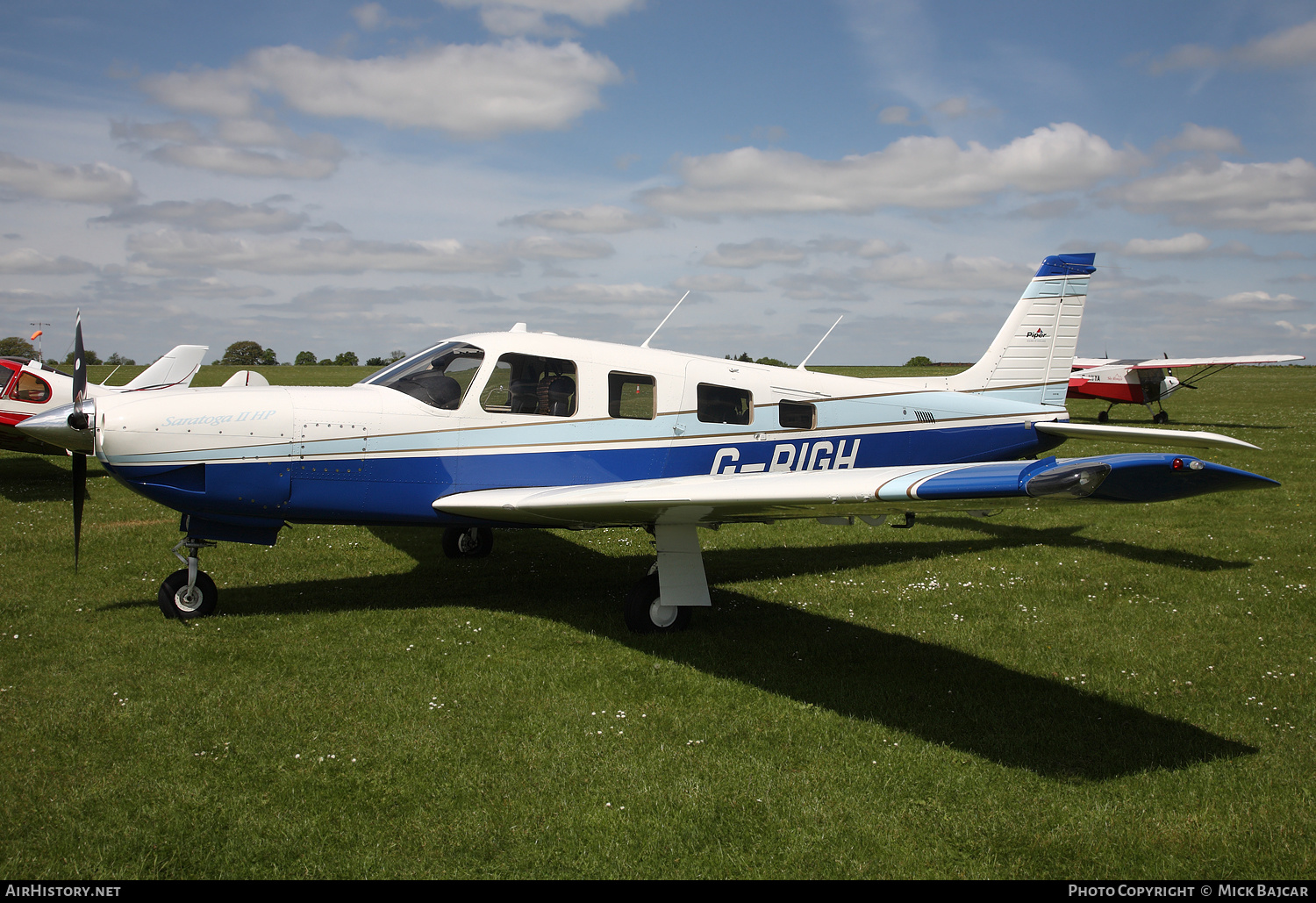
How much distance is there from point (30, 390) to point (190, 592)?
11.6 meters

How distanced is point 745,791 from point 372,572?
20.0 feet

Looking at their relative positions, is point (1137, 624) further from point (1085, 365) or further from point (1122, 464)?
point (1085, 365)

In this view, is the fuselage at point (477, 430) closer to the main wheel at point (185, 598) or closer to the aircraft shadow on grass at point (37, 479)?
the main wheel at point (185, 598)

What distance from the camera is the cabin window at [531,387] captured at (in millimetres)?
7324

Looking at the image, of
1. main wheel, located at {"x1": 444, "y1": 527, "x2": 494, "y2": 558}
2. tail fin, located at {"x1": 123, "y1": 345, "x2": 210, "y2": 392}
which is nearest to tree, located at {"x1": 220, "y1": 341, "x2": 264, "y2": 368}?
tail fin, located at {"x1": 123, "y1": 345, "x2": 210, "y2": 392}

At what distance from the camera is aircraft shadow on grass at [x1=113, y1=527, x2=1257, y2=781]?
16.3ft

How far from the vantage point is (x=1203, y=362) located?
92.8 feet

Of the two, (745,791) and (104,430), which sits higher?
(104,430)

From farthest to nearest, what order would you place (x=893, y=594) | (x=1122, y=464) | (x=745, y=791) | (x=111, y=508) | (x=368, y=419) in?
(x=111, y=508)
(x=893, y=594)
(x=368, y=419)
(x=745, y=791)
(x=1122, y=464)

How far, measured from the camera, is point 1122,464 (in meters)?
3.96

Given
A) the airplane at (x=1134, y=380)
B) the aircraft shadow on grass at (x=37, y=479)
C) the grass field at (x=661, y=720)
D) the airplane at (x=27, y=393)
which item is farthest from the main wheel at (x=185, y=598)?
the airplane at (x=1134, y=380)

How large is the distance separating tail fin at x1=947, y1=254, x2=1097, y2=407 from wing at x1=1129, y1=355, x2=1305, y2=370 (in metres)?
20.6

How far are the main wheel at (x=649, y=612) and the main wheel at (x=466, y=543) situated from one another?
3385mm

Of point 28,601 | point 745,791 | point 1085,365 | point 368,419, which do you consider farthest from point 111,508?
point 1085,365
